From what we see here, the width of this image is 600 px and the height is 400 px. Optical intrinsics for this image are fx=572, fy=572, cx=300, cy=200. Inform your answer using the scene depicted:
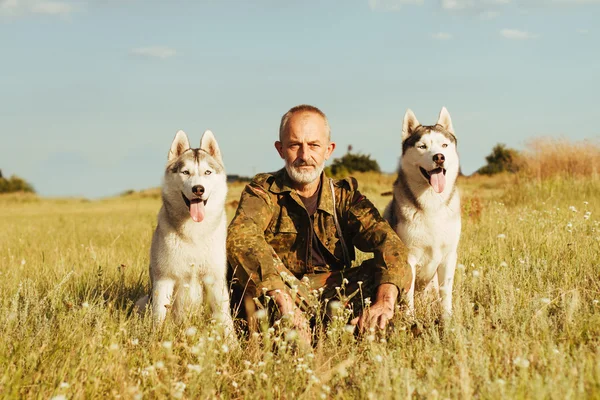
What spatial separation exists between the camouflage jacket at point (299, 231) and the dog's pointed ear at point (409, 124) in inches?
28.3

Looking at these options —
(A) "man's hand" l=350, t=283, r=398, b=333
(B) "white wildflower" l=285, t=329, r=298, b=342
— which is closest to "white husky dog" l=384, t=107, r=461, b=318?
(A) "man's hand" l=350, t=283, r=398, b=333

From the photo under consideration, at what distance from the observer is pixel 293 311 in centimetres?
400

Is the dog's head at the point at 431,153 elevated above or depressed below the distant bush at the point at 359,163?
below

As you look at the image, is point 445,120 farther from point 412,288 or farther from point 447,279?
point 412,288

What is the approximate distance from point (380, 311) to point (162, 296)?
69.0 inches

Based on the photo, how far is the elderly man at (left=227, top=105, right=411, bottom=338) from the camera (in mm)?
4695


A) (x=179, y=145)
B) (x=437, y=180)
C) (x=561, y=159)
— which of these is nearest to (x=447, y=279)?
A: (x=437, y=180)

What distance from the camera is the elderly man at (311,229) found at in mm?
4695

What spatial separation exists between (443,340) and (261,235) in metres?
1.69

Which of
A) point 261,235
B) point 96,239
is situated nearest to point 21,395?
point 261,235

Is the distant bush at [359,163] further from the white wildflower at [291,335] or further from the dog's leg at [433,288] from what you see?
the white wildflower at [291,335]

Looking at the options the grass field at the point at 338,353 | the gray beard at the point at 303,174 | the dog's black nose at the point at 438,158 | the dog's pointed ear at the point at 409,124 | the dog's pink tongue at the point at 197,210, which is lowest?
the grass field at the point at 338,353

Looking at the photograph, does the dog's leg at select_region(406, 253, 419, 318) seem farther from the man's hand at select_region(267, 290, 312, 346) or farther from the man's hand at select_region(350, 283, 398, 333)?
the man's hand at select_region(267, 290, 312, 346)

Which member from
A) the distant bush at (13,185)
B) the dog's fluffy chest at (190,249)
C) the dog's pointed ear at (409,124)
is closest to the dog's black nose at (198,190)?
the dog's fluffy chest at (190,249)
